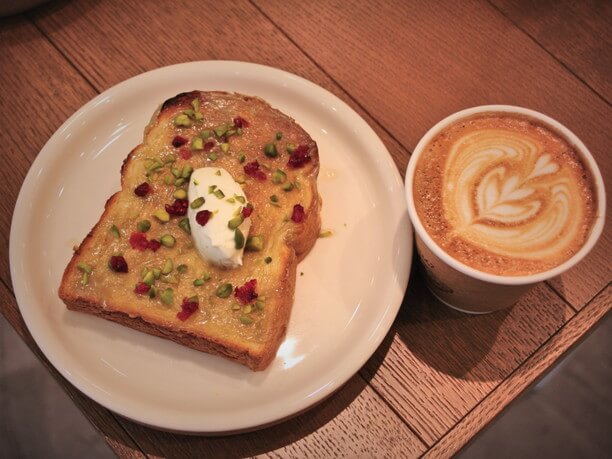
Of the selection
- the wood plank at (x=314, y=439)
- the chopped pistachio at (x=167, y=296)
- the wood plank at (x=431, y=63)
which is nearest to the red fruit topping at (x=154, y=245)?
the chopped pistachio at (x=167, y=296)

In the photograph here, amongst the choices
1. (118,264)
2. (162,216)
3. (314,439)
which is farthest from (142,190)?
(314,439)

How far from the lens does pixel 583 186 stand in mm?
1259

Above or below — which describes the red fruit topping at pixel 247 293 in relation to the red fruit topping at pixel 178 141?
below

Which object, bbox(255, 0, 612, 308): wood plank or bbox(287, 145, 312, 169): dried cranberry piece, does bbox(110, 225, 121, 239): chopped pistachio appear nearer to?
bbox(287, 145, 312, 169): dried cranberry piece

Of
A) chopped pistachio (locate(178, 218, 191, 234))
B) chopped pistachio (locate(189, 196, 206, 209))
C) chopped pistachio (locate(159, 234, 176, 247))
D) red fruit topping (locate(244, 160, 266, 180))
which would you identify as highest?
red fruit topping (locate(244, 160, 266, 180))

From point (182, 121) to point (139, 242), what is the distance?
1.14ft

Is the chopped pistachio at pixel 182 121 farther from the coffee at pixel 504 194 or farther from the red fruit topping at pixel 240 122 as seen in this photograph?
the coffee at pixel 504 194

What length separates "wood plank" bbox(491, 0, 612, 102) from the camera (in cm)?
180

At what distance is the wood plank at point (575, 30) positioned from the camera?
1.80 metres

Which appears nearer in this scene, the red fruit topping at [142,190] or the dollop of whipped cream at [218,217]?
the dollop of whipped cream at [218,217]

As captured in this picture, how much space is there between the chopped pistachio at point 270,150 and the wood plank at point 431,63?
402 millimetres

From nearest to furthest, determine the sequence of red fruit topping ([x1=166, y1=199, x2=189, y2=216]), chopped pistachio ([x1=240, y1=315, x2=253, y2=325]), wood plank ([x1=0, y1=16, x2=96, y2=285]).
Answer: chopped pistachio ([x1=240, y1=315, x2=253, y2=325]) < red fruit topping ([x1=166, y1=199, x2=189, y2=216]) < wood plank ([x1=0, y1=16, x2=96, y2=285])

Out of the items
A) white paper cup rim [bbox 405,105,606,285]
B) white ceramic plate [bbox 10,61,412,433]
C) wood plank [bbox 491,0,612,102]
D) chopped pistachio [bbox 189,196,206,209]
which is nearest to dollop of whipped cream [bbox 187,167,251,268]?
chopped pistachio [bbox 189,196,206,209]

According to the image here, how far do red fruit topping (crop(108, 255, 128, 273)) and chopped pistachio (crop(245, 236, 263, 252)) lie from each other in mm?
302
